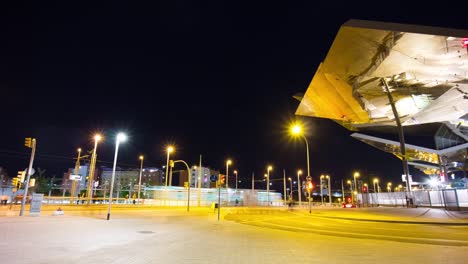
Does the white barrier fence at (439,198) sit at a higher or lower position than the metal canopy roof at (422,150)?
lower

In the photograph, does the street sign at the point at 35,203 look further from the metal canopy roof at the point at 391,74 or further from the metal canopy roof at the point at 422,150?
the metal canopy roof at the point at 422,150

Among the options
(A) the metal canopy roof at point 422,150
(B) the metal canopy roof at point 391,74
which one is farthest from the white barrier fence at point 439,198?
(A) the metal canopy roof at point 422,150

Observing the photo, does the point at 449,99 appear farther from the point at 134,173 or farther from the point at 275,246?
the point at 134,173

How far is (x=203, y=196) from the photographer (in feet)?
245

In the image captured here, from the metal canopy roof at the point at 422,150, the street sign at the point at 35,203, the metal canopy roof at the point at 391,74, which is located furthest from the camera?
the metal canopy roof at the point at 422,150

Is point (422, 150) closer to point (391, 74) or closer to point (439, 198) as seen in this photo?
point (439, 198)

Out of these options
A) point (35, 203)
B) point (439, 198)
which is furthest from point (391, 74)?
point (35, 203)

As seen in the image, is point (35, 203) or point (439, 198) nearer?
point (35, 203)

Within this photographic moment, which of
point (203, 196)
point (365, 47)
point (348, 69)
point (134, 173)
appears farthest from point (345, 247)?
point (134, 173)

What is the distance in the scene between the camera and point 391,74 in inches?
1006

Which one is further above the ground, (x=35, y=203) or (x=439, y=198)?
(x=439, y=198)

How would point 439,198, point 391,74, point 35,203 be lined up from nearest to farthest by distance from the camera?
1. point 35,203
2. point 391,74
3. point 439,198

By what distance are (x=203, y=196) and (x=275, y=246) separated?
6747cm

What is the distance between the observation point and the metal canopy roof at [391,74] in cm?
1845
